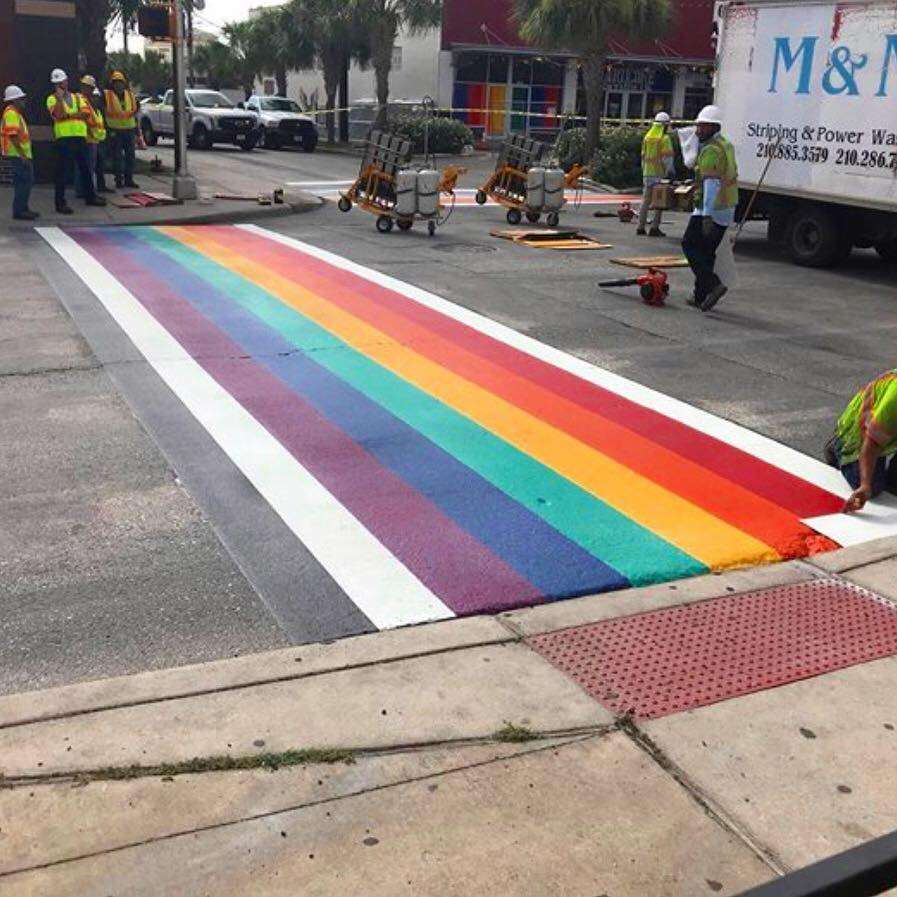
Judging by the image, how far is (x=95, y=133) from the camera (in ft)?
54.5

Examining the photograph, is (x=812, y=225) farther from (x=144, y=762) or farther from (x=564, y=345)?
(x=144, y=762)

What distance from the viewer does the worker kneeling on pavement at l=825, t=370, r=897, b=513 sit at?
18.0ft

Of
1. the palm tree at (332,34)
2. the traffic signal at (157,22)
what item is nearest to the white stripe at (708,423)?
the traffic signal at (157,22)

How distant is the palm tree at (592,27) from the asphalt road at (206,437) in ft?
48.3

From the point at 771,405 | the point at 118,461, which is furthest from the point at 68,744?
the point at 771,405

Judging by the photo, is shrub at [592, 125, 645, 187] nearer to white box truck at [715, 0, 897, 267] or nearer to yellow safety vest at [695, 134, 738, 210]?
white box truck at [715, 0, 897, 267]

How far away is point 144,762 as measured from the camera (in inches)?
135

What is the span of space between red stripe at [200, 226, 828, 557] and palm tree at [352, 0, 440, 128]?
31273 millimetres

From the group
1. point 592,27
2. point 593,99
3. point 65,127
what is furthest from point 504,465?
point 592,27

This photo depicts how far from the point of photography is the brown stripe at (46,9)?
717 inches

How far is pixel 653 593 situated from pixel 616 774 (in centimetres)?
149

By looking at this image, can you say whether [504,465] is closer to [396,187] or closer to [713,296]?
[713,296]

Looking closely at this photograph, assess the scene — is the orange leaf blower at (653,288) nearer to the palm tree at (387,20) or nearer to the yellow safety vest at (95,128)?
the yellow safety vest at (95,128)

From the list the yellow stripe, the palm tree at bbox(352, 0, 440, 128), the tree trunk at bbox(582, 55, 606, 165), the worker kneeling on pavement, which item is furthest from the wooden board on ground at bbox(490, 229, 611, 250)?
the palm tree at bbox(352, 0, 440, 128)
